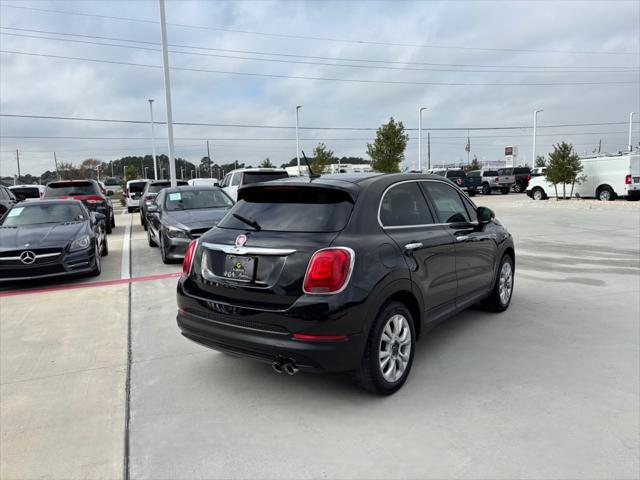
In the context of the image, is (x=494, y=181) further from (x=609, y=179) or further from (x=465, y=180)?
(x=609, y=179)

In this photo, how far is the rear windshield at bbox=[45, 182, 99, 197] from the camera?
14.8m

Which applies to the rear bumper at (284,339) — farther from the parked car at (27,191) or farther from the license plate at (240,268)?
the parked car at (27,191)

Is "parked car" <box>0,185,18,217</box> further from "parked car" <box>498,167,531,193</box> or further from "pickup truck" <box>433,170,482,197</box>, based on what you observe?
"parked car" <box>498,167,531,193</box>

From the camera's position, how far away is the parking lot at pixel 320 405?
285 centimetres

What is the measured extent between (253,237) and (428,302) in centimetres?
159

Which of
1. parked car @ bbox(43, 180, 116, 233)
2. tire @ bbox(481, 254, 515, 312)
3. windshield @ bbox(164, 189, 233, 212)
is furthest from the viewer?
parked car @ bbox(43, 180, 116, 233)

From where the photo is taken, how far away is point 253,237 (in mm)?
3645

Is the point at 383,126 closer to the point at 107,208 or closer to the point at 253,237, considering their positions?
the point at 107,208

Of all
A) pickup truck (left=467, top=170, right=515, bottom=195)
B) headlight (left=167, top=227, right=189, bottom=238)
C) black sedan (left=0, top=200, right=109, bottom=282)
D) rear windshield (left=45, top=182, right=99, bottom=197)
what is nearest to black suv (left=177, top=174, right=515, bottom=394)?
black sedan (left=0, top=200, right=109, bottom=282)

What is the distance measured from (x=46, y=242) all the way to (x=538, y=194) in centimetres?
2665

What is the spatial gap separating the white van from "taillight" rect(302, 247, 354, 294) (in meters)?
24.6

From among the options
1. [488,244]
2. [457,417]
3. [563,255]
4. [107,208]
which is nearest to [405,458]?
[457,417]

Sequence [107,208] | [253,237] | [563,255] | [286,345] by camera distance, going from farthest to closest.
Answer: [107,208] < [563,255] < [253,237] < [286,345]

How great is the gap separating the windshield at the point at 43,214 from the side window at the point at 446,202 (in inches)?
279
